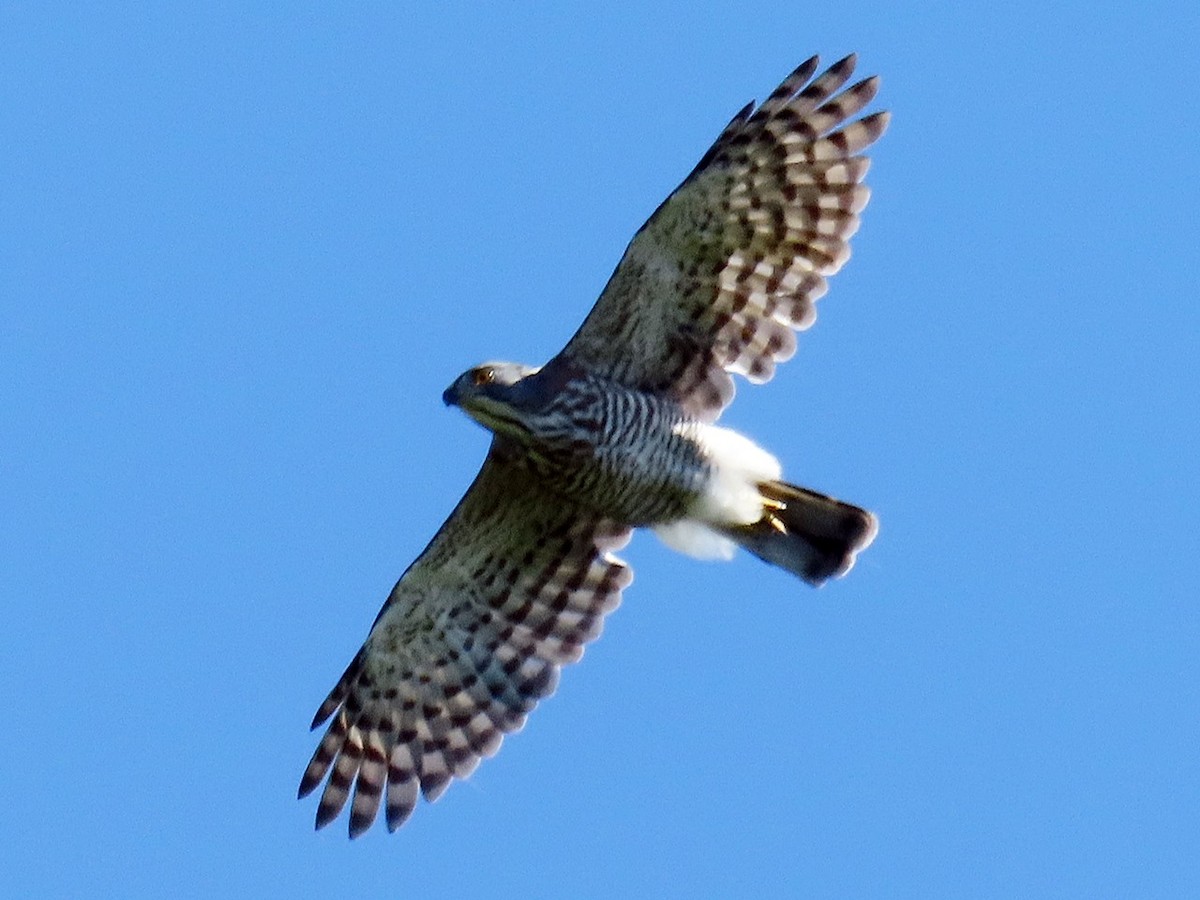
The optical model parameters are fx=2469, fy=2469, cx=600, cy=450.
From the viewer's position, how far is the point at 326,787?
39.7ft

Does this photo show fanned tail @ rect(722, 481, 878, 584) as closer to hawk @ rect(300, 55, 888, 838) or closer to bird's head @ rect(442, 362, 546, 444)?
hawk @ rect(300, 55, 888, 838)

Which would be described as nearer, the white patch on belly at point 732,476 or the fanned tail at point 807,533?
the white patch on belly at point 732,476

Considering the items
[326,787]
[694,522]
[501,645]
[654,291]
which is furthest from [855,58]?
[326,787]

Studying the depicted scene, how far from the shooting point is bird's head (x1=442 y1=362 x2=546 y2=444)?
36.1ft

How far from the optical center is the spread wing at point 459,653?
1190cm

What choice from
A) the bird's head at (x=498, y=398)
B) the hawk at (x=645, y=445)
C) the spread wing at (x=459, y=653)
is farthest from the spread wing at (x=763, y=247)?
the spread wing at (x=459, y=653)

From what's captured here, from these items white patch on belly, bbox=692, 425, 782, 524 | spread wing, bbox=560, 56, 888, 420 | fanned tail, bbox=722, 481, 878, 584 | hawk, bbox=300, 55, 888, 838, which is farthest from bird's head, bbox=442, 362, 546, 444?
fanned tail, bbox=722, 481, 878, 584

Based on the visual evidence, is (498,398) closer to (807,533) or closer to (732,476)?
(732,476)

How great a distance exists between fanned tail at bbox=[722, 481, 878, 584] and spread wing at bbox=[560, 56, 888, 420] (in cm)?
55

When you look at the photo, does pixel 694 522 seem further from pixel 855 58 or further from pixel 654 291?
pixel 855 58

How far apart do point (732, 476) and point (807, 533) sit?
1.71ft

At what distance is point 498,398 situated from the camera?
36.1 feet

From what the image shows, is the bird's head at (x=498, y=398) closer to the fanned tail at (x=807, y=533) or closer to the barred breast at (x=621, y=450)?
the barred breast at (x=621, y=450)

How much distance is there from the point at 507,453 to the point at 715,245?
1358 millimetres
